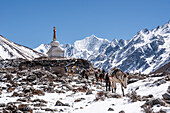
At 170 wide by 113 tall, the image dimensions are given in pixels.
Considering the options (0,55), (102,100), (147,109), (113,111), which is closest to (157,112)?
(147,109)

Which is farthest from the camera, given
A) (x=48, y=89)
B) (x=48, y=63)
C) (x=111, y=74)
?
(x=48, y=63)

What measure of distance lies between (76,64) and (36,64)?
819 centimetres

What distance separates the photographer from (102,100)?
16.7 m

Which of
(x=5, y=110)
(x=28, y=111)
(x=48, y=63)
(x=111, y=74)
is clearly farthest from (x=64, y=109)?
(x=48, y=63)

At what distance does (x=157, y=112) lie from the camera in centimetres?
1092

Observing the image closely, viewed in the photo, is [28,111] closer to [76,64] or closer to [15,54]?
[76,64]

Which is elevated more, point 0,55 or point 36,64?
point 0,55

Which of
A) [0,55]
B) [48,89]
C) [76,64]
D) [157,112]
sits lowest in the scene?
[157,112]

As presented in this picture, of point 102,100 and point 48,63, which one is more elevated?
point 48,63

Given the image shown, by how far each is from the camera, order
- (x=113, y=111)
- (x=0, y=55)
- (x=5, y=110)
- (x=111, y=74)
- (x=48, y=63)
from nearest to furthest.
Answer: (x=113, y=111) → (x=5, y=110) → (x=111, y=74) → (x=48, y=63) → (x=0, y=55)

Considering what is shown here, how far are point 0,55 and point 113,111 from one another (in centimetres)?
14234

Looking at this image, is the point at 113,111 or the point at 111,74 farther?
the point at 111,74

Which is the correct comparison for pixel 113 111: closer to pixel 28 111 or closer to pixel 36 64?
pixel 28 111

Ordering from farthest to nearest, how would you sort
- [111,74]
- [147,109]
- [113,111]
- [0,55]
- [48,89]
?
[0,55] < [48,89] < [111,74] < [113,111] < [147,109]
